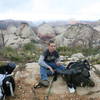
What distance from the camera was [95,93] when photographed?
530 centimetres

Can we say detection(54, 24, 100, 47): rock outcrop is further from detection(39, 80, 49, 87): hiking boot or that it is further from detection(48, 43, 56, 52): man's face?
detection(39, 80, 49, 87): hiking boot

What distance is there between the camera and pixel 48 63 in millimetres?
6320

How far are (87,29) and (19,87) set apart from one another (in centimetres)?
1359

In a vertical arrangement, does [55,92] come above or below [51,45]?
below

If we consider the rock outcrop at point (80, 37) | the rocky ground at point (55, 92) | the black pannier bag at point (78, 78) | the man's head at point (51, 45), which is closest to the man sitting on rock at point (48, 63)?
the man's head at point (51, 45)

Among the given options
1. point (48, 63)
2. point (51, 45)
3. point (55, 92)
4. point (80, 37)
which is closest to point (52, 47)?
point (51, 45)

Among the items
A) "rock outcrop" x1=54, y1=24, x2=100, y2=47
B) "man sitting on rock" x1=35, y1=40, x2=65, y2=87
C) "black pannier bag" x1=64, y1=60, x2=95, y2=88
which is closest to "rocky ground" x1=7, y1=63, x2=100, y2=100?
"black pannier bag" x1=64, y1=60, x2=95, y2=88

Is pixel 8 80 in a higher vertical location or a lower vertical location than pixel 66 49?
higher

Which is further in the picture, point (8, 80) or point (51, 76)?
point (51, 76)

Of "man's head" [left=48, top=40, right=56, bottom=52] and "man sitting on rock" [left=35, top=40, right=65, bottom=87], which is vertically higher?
"man's head" [left=48, top=40, right=56, bottom=52]

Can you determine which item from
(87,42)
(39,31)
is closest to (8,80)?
(87,42)

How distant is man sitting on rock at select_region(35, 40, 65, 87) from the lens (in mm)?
5848

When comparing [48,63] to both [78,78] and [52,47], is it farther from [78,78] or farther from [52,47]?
[78,78]

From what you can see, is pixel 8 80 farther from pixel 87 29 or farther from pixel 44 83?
pixel 87 29
